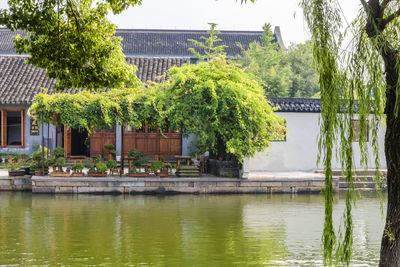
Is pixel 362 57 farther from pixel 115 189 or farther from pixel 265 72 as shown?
pixel 265 72

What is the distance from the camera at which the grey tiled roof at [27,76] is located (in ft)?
69.9

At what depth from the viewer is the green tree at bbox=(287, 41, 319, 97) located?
91.9ft

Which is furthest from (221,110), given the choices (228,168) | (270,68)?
(270,68)

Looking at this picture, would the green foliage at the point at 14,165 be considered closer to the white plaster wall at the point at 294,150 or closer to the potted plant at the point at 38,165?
the potted plant at the point at 38,165

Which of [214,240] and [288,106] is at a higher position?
[288,106]

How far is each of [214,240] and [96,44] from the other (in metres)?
4.30

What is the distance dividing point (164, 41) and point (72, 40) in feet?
86.3

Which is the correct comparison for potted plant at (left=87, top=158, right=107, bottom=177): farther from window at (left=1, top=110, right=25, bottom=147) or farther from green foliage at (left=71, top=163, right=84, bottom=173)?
window at (left=1, top=110, right=25, bottom=147)

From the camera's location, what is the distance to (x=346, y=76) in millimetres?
5941

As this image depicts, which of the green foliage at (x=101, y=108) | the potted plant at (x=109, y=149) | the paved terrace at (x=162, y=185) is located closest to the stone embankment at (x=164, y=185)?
the paved terrace at (x=162, y=185)

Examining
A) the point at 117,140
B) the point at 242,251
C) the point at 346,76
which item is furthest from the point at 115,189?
the point at 346,76

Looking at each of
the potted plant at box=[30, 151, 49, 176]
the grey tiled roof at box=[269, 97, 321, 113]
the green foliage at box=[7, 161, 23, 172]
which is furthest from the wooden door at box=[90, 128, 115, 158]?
the grey tiled roof at box=[269, 97, 321, 113]

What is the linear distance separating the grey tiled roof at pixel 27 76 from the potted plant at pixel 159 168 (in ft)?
14.1

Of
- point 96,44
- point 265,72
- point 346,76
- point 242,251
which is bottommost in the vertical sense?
point 242,251
